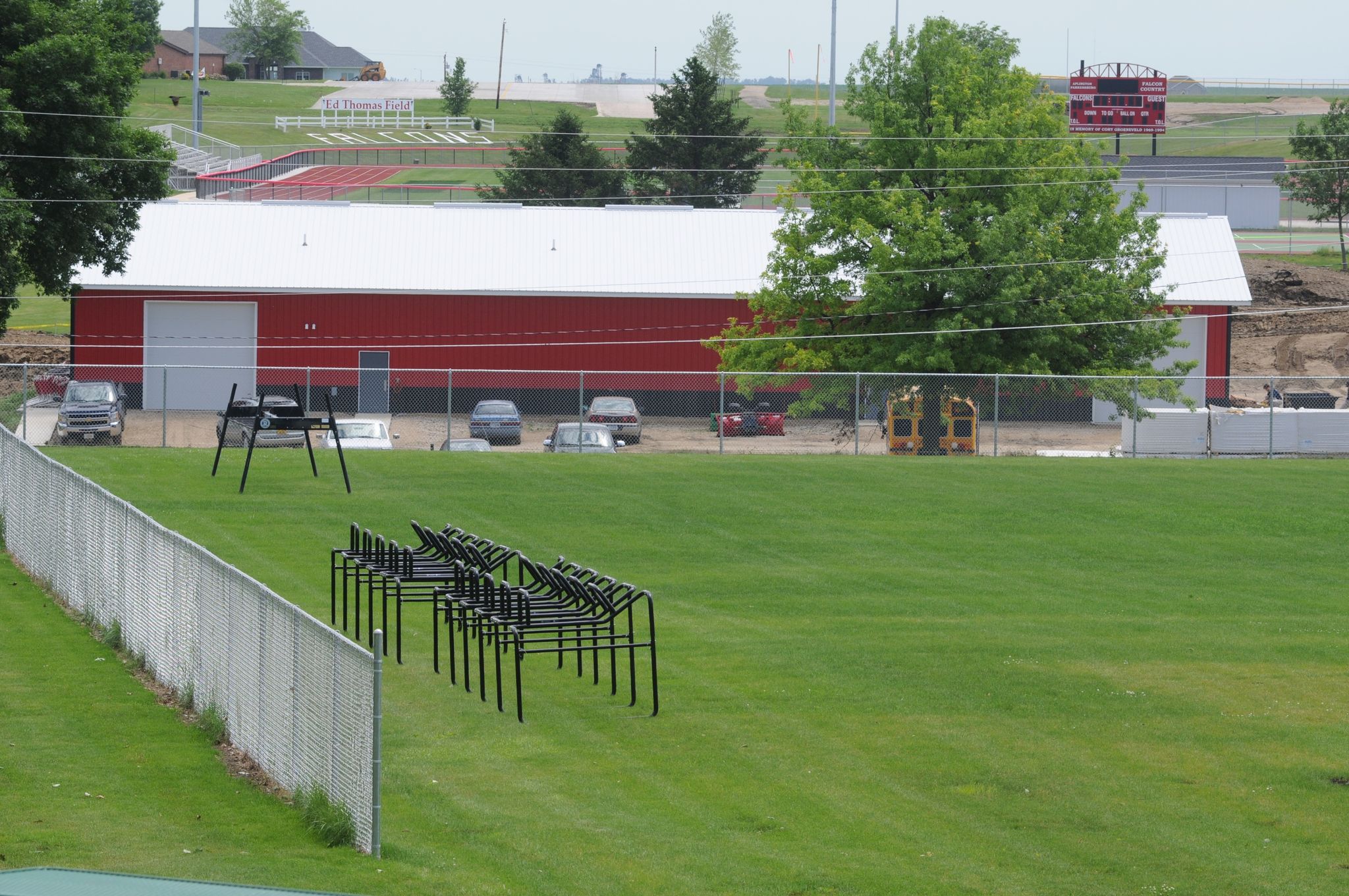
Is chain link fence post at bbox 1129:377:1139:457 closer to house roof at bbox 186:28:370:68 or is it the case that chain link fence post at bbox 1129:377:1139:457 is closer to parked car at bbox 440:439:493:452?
parked car at bbox 440:439:493:452

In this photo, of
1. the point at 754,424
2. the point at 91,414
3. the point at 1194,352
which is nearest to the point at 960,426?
the point at 754,424

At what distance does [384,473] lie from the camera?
28609 mm

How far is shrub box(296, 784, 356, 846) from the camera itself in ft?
30.8

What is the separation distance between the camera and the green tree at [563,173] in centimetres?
7469

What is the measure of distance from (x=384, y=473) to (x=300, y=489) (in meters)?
2.44

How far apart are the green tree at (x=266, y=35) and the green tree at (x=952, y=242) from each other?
461ft

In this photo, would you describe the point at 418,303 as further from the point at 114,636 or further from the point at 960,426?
the point at 114,636

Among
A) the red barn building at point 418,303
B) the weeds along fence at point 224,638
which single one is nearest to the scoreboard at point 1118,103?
the red barn building at point 418,303

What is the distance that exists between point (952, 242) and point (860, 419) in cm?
609

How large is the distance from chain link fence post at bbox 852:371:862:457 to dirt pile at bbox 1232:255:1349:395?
26414mm

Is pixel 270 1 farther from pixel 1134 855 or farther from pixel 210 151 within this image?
pixel 1134 855

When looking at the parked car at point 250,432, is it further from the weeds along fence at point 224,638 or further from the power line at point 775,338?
the weeds along fence at point 224,638

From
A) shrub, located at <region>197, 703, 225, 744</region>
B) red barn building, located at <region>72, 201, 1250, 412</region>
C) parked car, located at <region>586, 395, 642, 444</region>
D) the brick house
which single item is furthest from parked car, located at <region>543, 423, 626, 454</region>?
the brick house

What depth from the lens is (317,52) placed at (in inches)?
7564
